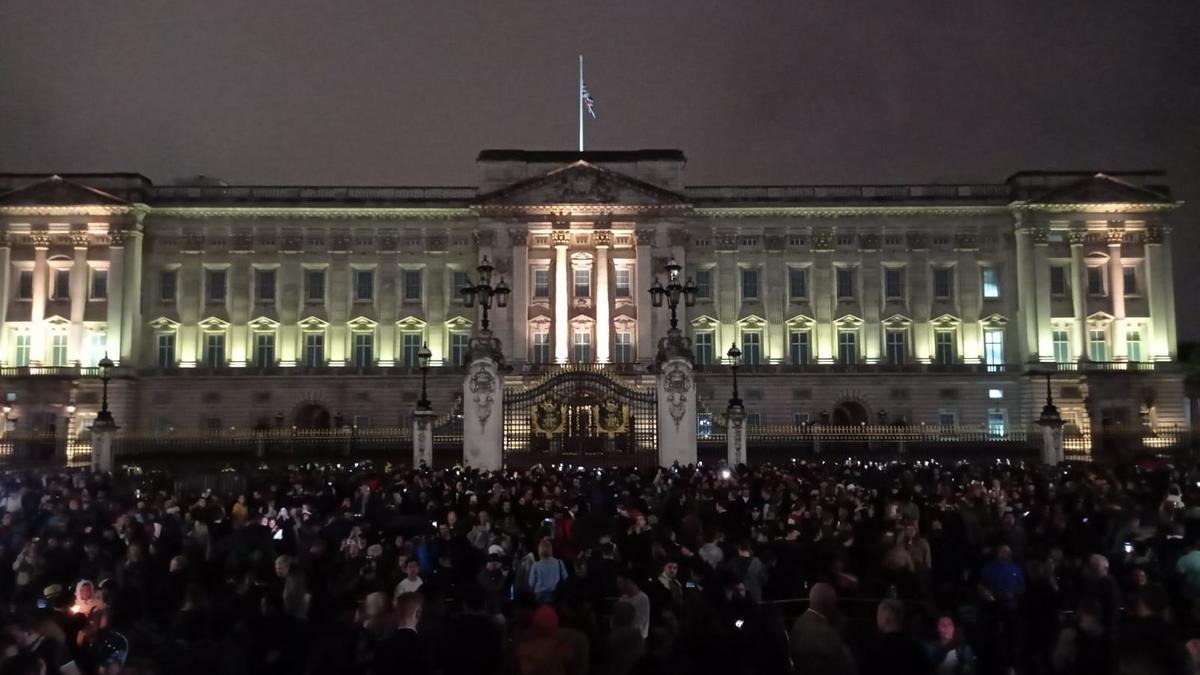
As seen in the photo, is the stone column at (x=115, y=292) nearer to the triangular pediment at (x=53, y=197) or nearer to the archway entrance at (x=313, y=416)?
the triangular pediment at (x=53, y=197)

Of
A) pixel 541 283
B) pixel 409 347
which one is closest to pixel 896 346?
pixel 541 283

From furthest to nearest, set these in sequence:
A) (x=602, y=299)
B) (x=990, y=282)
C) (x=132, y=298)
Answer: (x=990, y=282)
(x=602, y=299)
(x=132, y=298)

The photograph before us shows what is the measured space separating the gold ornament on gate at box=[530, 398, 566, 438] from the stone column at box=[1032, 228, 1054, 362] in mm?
37587

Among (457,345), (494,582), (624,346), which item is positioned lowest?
(494,582)

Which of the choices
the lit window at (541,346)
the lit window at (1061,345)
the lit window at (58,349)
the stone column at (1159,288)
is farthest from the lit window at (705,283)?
the lit window at (58,349)

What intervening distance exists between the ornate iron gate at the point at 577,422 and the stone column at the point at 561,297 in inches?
906

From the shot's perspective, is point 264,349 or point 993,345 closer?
point 264,349

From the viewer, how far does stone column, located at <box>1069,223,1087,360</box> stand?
60.2 meters

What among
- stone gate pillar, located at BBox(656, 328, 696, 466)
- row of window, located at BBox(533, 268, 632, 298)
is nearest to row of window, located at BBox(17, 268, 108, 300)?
row of window, located at BBox(533, 268, 632, 298)

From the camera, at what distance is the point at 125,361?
58.3 meters

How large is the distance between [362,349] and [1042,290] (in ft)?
137

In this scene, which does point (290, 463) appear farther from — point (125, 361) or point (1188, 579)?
point (1188, 579)

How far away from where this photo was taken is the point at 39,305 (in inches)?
2329

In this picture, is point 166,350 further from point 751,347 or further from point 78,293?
point 751,347
